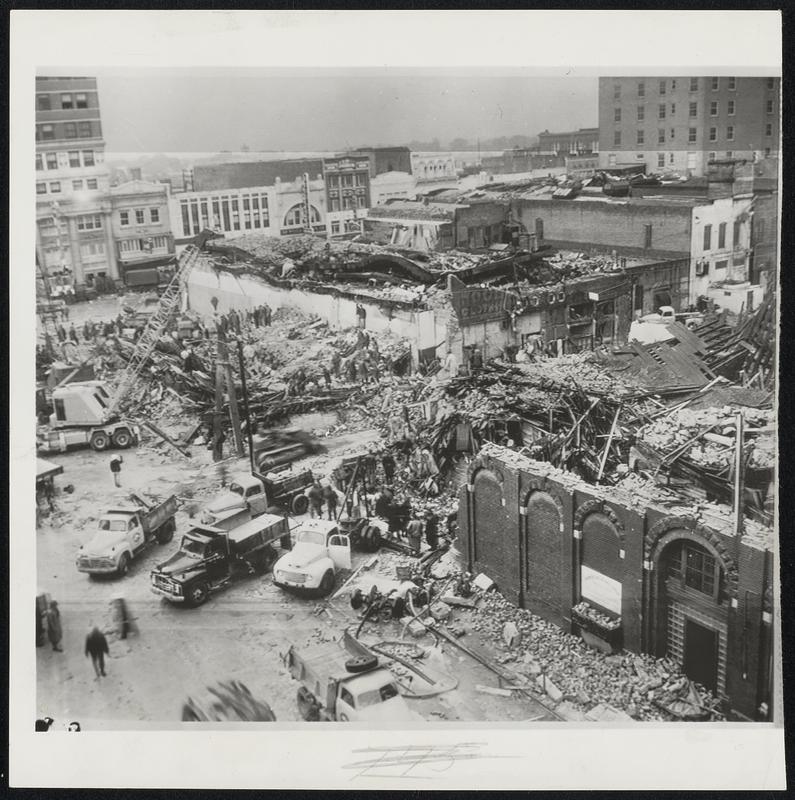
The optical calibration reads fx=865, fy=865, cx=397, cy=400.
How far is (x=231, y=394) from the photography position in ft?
29.2

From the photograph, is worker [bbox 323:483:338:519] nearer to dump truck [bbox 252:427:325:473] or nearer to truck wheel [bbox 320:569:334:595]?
dump truck [bbox 252:427:325:473]

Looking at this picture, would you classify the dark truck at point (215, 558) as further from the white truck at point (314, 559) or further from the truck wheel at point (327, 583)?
the truck wheel at point (327, 583)

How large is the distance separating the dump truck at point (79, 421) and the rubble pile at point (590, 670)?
4.15m

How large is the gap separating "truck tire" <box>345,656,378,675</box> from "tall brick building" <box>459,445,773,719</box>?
140cm

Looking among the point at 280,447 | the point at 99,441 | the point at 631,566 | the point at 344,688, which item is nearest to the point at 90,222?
the point at 99,441

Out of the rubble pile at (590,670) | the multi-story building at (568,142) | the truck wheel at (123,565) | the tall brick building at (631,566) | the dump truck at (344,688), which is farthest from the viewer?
the multi-story building at (568,142)

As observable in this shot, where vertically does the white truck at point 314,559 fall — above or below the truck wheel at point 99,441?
below

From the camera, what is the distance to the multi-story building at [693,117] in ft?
27.1

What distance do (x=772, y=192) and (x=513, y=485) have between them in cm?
379

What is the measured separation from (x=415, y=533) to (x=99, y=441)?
3.33m

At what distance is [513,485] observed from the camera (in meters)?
8.67

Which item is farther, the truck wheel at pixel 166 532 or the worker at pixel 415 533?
the worker at pixel 415 533

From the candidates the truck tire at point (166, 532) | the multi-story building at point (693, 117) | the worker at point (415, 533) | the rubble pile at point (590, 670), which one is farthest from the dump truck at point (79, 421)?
the multi-story building at point (693, 117)

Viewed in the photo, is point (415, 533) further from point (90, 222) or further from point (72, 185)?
point (72, 185)
